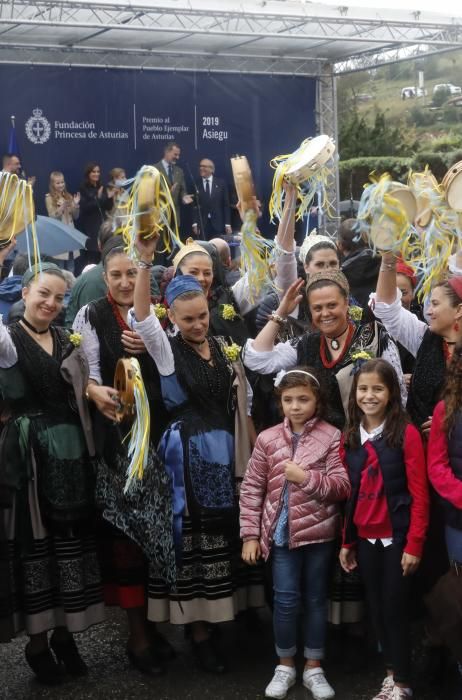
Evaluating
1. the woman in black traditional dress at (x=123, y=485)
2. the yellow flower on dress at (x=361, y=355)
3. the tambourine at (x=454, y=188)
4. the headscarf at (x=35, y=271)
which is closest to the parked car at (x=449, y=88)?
the tambourine at (x=454, y=188)

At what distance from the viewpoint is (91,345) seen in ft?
14.2

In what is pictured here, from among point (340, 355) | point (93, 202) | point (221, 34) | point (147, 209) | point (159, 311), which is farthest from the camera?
point (93, 202)

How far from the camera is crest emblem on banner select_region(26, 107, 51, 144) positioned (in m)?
11.8

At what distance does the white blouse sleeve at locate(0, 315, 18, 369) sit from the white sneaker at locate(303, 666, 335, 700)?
1.82 meters

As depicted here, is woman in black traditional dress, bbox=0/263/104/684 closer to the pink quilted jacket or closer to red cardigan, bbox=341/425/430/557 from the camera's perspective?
the pink quilted jacket

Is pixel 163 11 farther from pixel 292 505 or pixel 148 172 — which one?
pixel 292 505

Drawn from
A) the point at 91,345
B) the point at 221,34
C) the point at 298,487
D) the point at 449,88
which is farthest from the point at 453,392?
the point at 449,88

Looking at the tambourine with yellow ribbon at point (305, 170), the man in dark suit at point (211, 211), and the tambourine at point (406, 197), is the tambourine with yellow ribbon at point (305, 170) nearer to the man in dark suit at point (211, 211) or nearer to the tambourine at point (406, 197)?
the tambourine at point (406, 197)

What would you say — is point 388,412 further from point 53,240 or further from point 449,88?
point 449,88

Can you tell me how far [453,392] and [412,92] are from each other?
2667 cm

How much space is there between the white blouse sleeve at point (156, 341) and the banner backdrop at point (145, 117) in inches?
319

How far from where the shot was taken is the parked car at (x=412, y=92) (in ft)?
93.7

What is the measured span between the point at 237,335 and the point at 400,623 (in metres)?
1.61

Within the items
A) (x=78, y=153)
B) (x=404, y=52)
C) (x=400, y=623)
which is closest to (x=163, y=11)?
(x=78, y=153)
